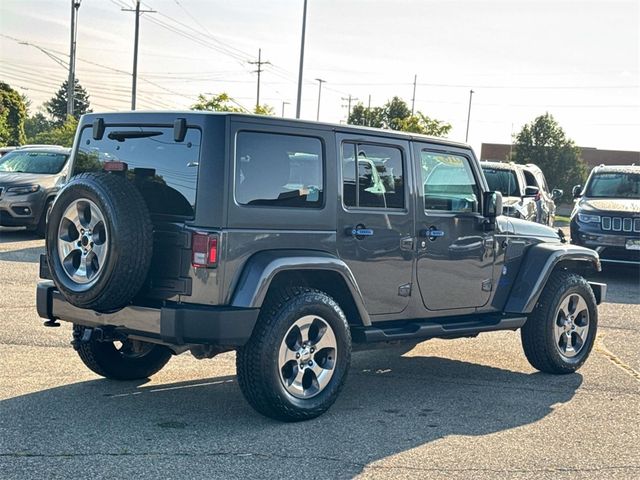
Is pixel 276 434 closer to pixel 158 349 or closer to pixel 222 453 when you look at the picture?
pixel 222 453

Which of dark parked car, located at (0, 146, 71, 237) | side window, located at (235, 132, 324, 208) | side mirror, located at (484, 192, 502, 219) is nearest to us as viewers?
side window, located at (235, 132, 324, 208)

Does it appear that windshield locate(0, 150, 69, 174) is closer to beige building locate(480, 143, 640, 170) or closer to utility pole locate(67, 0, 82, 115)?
utility pole locate(67, 0, 82, 115)

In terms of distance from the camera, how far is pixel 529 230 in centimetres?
764

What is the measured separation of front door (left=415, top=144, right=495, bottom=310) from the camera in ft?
21.9

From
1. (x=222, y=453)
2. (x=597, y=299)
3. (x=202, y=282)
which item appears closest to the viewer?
(x=222, y=453)

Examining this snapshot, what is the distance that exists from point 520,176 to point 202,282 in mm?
12637

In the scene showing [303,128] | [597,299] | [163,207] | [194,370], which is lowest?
[194,370]

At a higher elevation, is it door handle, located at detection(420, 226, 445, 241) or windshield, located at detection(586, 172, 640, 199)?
windshield, located at detection(586, 172, 640, 199)

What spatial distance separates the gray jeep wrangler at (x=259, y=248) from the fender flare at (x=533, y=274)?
0.48m

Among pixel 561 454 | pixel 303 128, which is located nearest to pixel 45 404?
pixel 303 128

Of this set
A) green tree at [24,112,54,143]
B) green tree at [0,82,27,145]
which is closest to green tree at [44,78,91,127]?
green tree at [24,112,54,143]

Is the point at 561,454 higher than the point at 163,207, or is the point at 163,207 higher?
the point at 163,207

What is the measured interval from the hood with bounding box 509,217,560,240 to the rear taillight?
309 centimetres

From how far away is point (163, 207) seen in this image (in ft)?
18.1
